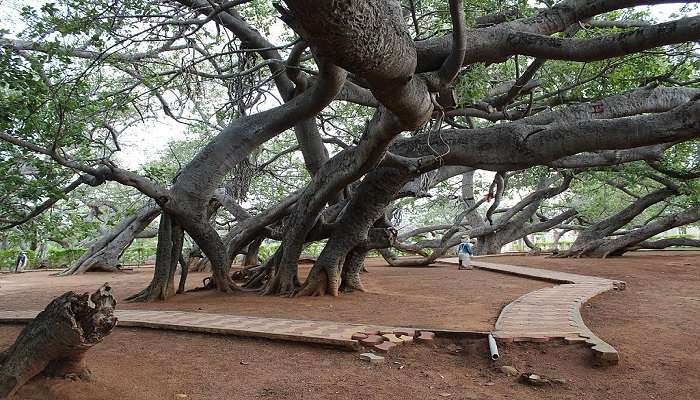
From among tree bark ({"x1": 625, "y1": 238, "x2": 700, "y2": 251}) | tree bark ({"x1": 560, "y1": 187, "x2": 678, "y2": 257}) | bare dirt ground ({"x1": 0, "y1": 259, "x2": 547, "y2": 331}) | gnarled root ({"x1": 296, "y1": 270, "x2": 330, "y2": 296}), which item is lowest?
bare dirt ground ({"x1": 0, "y1": 259, "x2": 547, "y2": 331})

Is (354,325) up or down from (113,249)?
down

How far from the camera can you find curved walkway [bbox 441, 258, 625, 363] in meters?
4.21

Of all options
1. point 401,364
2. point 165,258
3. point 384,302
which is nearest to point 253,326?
point 401,364

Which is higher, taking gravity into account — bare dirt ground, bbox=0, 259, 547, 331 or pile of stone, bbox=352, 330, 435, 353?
bare dirt ground, bbox=0, 259, 547, 331

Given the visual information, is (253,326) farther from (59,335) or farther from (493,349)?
(493,349)

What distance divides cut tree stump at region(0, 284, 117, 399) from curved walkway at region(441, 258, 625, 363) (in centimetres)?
314

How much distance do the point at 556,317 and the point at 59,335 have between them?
4.44m

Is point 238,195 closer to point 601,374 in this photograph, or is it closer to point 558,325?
point 558,325

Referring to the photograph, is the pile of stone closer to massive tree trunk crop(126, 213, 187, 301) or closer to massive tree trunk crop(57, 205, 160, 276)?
massive tree trunk crop(126, 213, 187, 301)

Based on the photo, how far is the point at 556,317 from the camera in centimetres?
510

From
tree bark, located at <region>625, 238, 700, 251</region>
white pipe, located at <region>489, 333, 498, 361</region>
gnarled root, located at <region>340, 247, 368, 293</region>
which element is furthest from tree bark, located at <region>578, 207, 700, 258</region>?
white pipe, located at <region>489, 333, 498, 361</region>

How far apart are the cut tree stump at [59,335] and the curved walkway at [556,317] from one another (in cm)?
314

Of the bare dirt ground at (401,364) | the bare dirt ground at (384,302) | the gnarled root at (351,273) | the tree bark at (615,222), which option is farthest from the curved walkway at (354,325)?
the tree bark at (615,222)

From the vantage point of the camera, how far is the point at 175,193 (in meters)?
7.38
